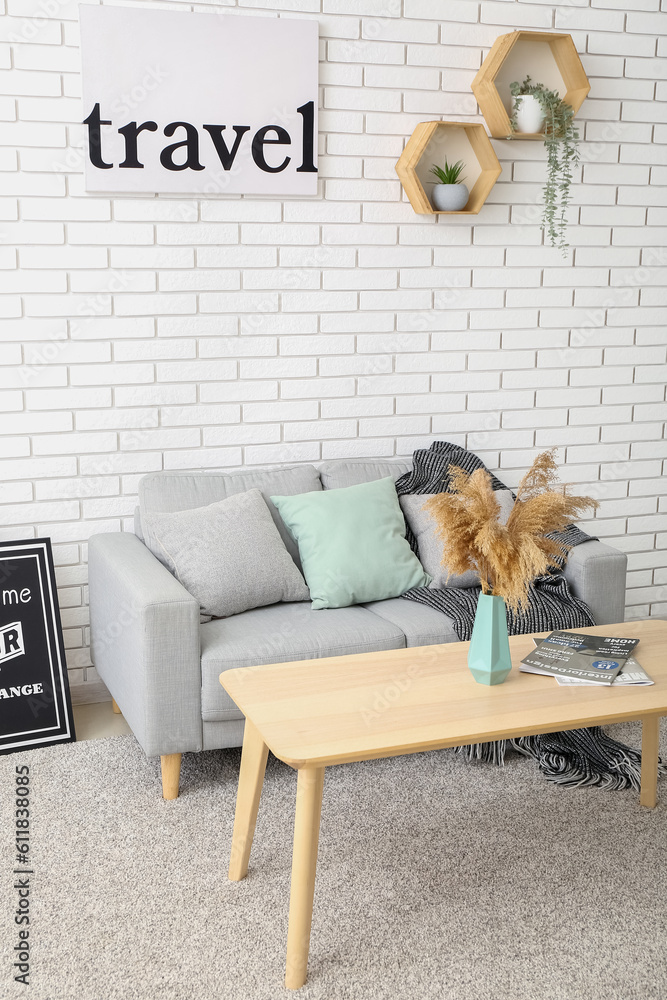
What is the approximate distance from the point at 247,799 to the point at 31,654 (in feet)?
3.56

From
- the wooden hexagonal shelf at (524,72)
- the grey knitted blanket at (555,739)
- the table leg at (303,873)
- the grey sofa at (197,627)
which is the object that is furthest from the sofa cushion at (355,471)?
the table leg at (303,873)

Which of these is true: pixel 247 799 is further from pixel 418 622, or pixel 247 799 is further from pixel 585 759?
pixel 585 759

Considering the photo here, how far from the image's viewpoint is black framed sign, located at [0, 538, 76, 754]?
289cm

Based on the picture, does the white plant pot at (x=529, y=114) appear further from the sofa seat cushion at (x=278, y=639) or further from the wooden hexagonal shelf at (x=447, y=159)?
the sofa seat cushion at (x=278, y=639)

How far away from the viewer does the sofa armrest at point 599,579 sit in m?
2.89

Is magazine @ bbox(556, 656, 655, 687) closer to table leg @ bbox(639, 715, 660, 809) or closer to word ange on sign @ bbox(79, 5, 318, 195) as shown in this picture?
table leg @ bbox(639, 715, 660, 809)

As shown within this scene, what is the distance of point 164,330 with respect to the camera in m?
3.12

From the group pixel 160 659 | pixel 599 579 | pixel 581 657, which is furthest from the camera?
pixel 599 579

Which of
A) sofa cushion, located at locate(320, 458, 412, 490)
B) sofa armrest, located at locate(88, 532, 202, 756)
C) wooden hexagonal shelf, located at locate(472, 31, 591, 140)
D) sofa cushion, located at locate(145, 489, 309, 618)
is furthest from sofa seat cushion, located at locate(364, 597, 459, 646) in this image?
wooden hexagonal shelf, located at locate(472, 31, 591, 140)

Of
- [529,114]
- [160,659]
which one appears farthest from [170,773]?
[529,114]

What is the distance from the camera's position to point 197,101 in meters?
2.99

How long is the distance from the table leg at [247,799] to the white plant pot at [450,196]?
1927 mm

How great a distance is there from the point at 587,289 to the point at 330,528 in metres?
1.45

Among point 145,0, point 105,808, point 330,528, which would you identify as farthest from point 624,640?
point 145,0
